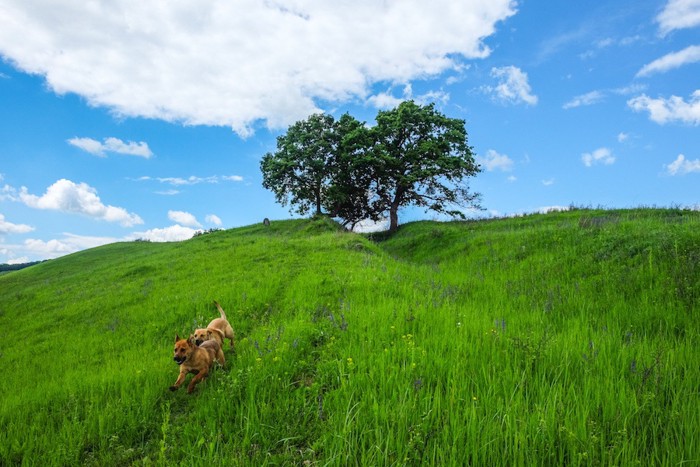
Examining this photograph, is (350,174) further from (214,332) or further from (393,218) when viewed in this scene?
(214,332)

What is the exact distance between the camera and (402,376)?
13.5ft

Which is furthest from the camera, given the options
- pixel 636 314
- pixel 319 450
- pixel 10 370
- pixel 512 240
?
pixel 512 240

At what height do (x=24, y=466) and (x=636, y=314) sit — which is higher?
(x=636, y=314)

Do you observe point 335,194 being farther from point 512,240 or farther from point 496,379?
point 496,379

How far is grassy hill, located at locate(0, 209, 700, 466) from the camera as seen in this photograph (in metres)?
3.04

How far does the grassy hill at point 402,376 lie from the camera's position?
3.04 meters

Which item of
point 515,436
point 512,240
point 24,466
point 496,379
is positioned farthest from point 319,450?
point 512,240

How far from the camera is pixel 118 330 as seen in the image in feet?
33.9

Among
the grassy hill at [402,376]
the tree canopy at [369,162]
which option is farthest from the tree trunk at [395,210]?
the grassy hill at [402,376]

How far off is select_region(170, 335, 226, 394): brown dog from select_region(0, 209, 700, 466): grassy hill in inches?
6.7

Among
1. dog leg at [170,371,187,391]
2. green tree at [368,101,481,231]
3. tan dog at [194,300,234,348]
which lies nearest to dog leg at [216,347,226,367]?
tan dog at [194,300,234,348]

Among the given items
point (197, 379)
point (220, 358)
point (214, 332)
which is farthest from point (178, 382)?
point (214, 332)

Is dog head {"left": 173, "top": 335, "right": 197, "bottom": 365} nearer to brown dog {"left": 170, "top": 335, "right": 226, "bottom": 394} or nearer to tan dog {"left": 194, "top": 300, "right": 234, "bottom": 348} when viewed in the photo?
brown dog {"left": 170, "top": 335, "right": 226, "bottom": 394}

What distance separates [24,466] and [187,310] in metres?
6.77
